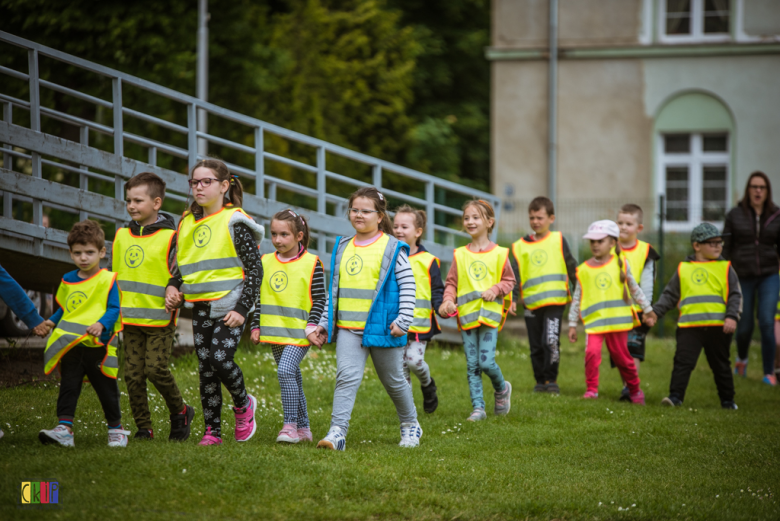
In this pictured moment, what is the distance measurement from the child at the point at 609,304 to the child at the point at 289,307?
336 cm

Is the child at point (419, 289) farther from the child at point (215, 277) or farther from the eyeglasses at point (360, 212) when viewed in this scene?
the child at point (215, 277)

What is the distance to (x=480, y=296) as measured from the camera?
7188 millimetres

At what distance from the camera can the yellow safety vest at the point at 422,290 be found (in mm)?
7284

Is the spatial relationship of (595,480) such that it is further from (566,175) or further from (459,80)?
(459,80)

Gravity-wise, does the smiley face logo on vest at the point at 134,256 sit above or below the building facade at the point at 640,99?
below

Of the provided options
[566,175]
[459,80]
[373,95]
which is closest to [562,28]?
[566,175]

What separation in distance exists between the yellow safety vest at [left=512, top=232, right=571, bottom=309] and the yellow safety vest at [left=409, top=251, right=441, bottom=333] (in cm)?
169

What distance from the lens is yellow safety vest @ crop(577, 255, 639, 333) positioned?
8.21m

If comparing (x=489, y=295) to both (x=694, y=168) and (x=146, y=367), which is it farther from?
(x=694, y=168)

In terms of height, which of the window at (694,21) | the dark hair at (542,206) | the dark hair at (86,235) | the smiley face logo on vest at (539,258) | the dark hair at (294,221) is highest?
the window at (694,21)

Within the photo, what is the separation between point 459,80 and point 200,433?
1120 inches

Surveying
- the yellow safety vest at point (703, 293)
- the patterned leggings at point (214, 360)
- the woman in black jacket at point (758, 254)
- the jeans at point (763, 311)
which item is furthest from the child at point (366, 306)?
the jeans at point (763, 311)

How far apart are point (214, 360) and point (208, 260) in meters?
0.70

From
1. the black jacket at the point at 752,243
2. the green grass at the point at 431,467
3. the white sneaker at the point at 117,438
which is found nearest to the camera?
the green grass at the point at 431,467
